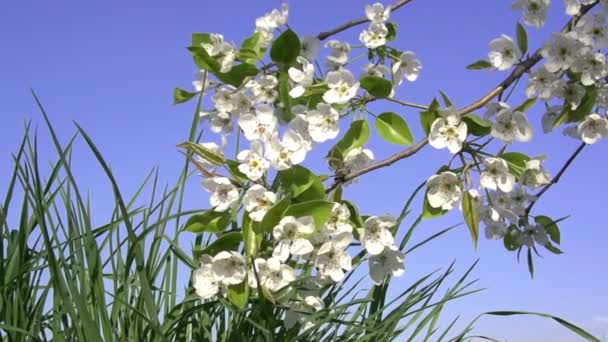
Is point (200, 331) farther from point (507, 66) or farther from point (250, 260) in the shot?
point (507, 66)

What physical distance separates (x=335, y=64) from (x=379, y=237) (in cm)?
41

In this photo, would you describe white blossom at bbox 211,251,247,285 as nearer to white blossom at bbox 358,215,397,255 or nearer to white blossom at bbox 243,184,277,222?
white blossom at bbox 243,184,277,222

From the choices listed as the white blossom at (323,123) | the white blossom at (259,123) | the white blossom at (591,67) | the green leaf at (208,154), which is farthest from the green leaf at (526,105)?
the green leaf at (208,154)

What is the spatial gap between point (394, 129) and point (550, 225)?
563 mm

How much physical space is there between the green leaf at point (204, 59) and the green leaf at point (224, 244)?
0.37m

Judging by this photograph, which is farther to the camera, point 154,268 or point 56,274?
point 154,268

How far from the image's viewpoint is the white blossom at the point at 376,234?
1342mm

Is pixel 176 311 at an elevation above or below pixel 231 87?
below

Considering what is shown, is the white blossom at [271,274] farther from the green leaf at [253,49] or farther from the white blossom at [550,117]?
the white blossom at [550,117]

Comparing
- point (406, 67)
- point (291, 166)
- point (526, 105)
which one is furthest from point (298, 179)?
point (526, 105)

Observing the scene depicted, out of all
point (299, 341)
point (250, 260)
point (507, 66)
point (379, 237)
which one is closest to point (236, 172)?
point (250, 260)

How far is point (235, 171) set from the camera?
140cm

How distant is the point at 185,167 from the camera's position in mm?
1740

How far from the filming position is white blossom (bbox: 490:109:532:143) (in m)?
1.38
